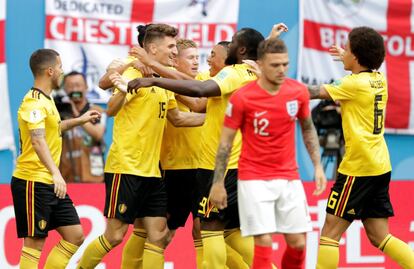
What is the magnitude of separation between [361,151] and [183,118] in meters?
1.65

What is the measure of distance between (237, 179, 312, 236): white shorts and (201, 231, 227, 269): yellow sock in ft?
3.01

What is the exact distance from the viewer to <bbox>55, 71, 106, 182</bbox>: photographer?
15.3 m

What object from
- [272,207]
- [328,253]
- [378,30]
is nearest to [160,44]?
[272,207]

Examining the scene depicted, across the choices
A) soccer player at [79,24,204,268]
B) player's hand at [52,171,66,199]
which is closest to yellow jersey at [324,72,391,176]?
soccer player at [79,24,204,268]

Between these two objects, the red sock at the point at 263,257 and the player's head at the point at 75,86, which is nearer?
the red sock at the point at 263,257

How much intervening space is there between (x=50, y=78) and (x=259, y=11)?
20.4 feet

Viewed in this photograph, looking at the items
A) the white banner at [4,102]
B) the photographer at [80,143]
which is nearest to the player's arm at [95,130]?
the photographer at [80,143]

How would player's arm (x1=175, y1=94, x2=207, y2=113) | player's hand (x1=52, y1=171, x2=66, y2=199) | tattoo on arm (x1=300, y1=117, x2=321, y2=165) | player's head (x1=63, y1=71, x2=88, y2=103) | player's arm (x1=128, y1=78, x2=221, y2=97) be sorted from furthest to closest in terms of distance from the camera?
player's head (x1=63, y1=71, x2=88, y2=103), player's arm (x1=175, y1=94, x2=207, y2=113), player's hand (x1=52, y1=171, x2=66, y2=199), player's arm (x1=128, y1=78, x2=221, y2=97), tattoo on arm (x1=300, y1=117, x2=321, y2=165)

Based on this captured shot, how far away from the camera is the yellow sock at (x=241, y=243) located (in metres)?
10.6

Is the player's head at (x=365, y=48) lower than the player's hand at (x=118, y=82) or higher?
higher

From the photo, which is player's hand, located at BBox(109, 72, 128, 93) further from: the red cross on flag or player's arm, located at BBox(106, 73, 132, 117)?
the red cross on flag

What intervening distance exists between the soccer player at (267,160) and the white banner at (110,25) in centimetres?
646

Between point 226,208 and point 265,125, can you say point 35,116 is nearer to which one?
A: point 226,208

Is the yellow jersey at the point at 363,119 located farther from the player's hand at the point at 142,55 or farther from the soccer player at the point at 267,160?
the player's hand at the point at 142,55
